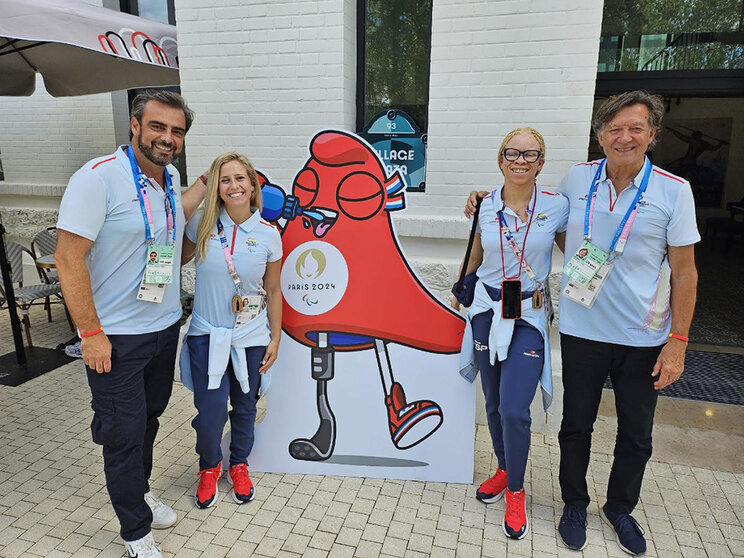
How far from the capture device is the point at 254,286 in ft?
8.55

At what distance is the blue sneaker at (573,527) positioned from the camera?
2500mm

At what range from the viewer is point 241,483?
111 inches

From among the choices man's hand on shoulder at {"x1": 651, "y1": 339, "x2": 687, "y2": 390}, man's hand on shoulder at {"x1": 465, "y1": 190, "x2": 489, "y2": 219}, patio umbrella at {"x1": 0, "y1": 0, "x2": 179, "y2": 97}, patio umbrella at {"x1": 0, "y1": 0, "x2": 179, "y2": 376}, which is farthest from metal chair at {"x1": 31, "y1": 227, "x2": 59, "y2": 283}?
man's hand on shoulder at {"x1": 651, "y1": 339, "x2": 687, "y2": 390}

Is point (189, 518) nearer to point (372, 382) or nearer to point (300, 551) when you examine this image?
point (300, 551)

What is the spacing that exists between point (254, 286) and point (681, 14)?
191 inches

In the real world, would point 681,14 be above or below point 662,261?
above

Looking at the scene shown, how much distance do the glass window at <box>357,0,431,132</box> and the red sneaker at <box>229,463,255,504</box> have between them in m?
2.58

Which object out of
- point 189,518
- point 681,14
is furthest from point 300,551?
point 681,14

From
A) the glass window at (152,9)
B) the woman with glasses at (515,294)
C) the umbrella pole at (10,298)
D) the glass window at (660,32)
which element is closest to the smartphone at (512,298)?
the woman with glasses at (515,294)

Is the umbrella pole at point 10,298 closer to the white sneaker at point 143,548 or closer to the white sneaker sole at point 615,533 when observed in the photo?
the white sneaker at point 143,548

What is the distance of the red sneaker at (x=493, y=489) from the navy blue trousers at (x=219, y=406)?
1.30 m

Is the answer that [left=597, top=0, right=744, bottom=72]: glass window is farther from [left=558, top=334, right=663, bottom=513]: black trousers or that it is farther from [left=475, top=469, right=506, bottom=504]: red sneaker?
[left=475, top=469, right=506, bottom=504]: red sneaker

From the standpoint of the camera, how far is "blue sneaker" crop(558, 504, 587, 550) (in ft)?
8.20

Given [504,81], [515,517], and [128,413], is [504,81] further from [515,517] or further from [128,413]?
[128,413]
